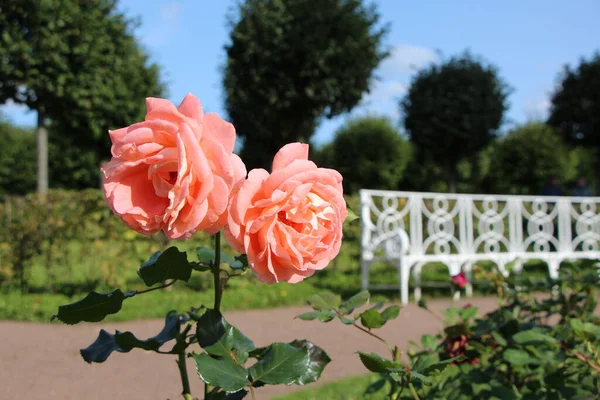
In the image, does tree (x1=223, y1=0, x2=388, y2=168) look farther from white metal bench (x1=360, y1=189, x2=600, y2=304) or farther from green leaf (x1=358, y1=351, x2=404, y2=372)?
green leaf (x1=358, y1=351, x2=404, y2=372)

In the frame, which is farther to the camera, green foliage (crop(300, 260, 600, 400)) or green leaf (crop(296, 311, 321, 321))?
green foliage (crop(300, 260, 600, 400))

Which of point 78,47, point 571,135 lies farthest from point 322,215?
point 571,135

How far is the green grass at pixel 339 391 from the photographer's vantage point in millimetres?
3381

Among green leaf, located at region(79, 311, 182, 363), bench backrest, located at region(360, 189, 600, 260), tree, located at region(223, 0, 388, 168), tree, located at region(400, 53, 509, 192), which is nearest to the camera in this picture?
green leaf, located at region(79, 311, 182, 363)

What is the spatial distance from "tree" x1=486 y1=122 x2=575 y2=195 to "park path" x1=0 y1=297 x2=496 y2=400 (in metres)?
21.3

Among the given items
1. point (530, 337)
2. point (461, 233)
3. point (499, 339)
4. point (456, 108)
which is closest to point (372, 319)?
point (530, 337)

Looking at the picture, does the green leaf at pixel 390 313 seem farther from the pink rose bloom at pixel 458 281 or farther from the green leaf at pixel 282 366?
the pink rose bloom at pixel 458 281

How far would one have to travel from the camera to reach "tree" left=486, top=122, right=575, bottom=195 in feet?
86.4

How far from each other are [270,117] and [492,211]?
26.0 feet

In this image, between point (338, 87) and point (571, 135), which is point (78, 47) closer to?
point (338, 87)

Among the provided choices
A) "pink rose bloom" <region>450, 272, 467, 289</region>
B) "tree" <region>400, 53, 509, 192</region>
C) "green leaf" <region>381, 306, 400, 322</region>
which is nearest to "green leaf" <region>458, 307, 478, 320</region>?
"pink rose bloom" <region>450, 272, 467, 289</region>

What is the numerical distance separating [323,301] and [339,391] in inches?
96.5

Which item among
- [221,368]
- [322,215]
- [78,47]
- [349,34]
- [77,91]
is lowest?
[221,368]

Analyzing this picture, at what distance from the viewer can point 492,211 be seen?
8.23 meters
